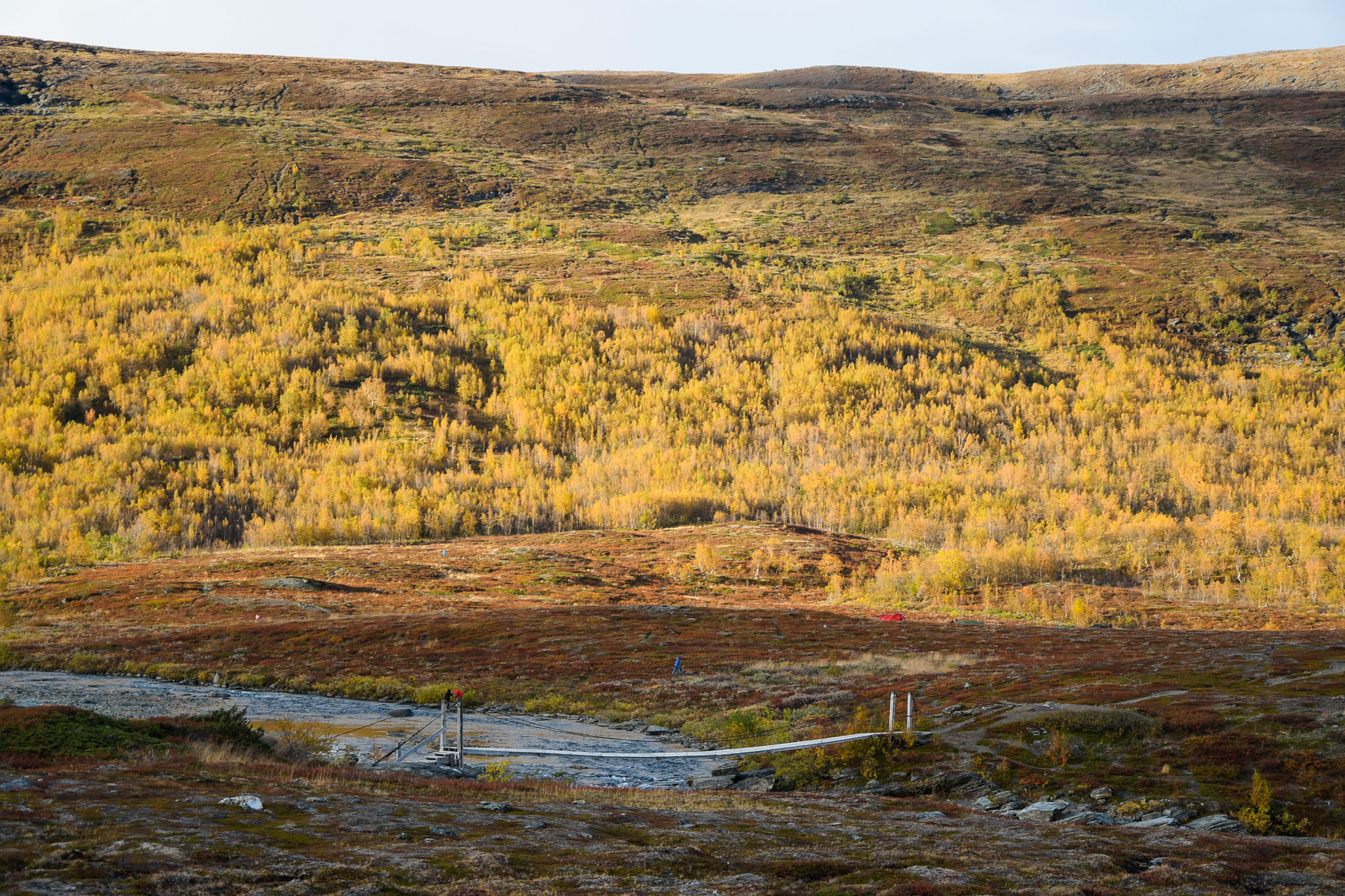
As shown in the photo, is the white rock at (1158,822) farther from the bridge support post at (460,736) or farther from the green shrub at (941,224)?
the green shrub at (941,224)

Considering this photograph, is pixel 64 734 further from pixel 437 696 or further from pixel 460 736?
pixel 437 696

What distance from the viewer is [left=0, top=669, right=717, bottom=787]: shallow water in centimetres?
1841

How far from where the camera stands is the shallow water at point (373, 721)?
18406mm

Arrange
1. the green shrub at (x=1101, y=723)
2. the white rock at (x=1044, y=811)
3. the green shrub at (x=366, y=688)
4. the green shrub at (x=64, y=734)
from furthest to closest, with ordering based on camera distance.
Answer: the green shrub at (x=366, y=688), the green shrub at (x=1101, y=723), the white rock at (x=1044, y=811), the green shrub at (x=64, y=734)

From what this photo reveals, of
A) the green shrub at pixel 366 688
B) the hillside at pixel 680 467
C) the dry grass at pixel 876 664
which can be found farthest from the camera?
the green shrub at pixel 366 688

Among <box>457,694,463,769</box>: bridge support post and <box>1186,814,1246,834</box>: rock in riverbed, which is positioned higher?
<box>1186,814,1246,834</box>: rock in riverbed

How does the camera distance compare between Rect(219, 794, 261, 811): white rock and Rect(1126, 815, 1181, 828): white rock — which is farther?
Rect(1126, 815, 1181, 828): white rock

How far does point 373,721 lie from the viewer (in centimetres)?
2338

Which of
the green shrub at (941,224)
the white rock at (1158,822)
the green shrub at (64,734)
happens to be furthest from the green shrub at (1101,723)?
the green shrub at (941,224)

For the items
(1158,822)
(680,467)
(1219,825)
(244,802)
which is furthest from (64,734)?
(680,467)

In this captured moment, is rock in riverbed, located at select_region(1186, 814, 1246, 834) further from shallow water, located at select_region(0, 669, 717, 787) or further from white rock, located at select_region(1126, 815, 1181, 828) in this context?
shallow water, located at select_region(0, 669, 717, 787)

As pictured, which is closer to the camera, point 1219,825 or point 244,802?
point 244,802

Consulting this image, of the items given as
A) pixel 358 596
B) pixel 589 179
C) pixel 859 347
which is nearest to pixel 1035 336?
pixel 859 347

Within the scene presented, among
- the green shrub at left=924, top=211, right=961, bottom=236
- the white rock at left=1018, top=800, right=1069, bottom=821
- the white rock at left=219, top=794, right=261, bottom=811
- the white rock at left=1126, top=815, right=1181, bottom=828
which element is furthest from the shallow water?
the green shrub at left=924, top=211, right=961, bottom=236
